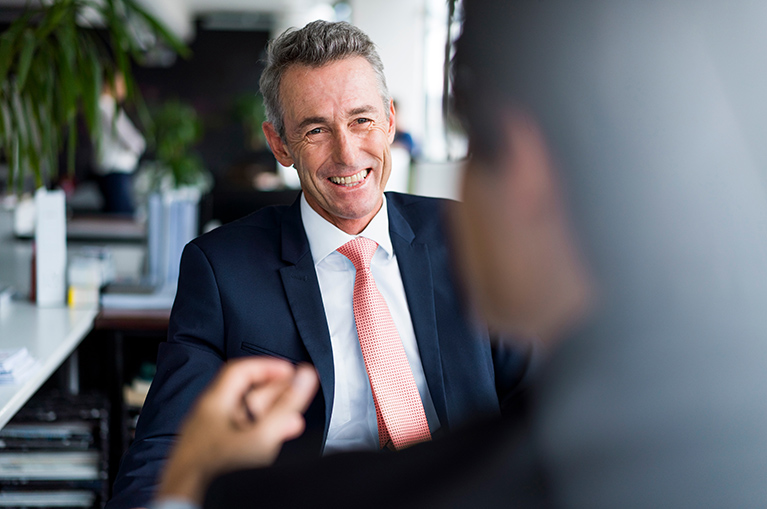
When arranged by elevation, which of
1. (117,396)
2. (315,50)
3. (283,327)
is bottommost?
(117,396)

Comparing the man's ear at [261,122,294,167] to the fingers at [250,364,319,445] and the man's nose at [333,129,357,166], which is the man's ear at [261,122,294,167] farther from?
the fingers at [250,364,319,445]

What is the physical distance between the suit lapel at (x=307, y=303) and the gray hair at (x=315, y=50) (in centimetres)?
27


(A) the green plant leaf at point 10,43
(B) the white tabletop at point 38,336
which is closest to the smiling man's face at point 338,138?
(B) the white tabletop at point 38,336

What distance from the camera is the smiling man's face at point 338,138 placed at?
1312mm

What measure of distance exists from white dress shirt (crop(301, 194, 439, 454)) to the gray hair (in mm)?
269

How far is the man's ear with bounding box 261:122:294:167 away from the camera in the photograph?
144 centimetres

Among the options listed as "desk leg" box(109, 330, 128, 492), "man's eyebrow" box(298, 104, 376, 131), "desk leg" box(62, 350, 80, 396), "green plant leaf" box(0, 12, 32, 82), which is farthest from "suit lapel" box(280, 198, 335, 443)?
A: "desk leg" box(62, 350, 80, 396)

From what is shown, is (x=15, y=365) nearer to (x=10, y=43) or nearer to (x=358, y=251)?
(x=358, y=251)

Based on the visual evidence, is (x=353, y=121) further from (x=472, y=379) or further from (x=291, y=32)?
A: (x=472, y=379)

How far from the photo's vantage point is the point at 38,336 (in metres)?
1.79

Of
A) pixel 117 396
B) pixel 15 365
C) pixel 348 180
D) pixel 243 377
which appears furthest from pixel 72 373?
pixel 243 377

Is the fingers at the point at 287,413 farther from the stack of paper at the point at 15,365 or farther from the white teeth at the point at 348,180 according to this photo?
the stack of paper at the point at 15,365

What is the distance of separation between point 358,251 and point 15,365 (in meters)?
0.86

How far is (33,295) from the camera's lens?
2.19 metres
